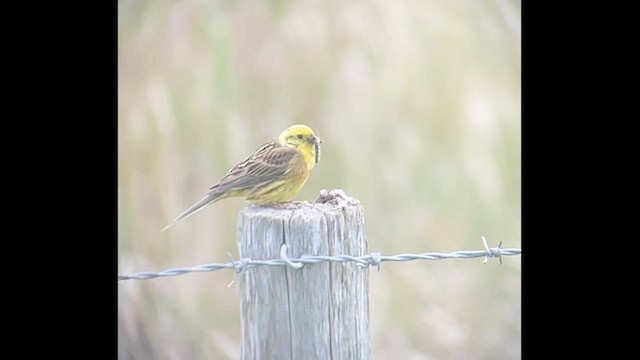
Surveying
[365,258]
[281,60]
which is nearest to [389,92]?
[281,60]

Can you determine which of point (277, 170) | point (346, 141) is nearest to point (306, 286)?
point (277, 170)

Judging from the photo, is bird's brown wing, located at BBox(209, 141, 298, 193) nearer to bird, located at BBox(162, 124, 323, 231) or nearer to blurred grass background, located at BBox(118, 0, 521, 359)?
bird, located at BBox(162, 124, 323, 231)

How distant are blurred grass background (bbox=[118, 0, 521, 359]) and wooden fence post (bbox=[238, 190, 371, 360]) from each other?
596 mm

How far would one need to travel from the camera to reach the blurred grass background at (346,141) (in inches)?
80.4

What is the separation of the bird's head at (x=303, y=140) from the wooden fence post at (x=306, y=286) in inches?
16.0

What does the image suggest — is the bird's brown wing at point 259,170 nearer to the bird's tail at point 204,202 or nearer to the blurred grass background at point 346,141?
the bird's tail at point 204,202

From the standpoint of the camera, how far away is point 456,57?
7.40 feet

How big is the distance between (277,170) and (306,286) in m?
0.45

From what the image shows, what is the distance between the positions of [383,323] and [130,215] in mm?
614

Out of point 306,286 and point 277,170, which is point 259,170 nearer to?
point 277,170

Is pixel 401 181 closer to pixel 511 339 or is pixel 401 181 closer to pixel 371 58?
pixel 371 58

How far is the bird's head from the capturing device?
1813mm

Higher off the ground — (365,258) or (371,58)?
(371,58)

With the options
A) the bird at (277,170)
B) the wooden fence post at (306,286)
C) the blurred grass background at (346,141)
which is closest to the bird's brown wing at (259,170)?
the bird at (277,170)
